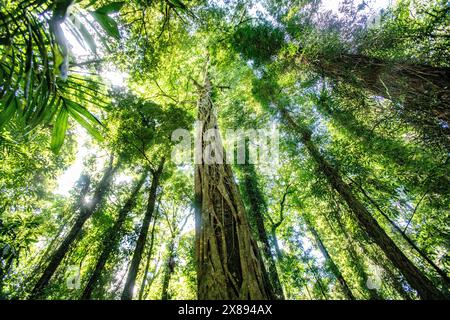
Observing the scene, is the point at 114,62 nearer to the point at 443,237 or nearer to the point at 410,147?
the point at 410,147

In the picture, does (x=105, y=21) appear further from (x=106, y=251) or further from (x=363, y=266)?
(x=363, y=266)

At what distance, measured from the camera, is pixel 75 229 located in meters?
6.03

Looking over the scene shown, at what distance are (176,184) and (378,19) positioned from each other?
20.2 feet

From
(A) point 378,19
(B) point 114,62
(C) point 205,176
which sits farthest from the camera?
(A) point 378,19

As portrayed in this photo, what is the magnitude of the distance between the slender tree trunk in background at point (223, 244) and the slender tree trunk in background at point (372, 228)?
282 centimetres

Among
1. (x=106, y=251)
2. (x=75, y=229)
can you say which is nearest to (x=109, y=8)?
(x=106, y=251)

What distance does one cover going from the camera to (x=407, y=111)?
3393 millimetres

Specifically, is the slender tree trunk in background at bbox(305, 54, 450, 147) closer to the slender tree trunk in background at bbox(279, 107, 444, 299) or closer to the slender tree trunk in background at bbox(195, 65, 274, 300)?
the slender tree trunk in background at bbox(279, 107, 444, 299)

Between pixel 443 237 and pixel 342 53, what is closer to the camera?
pixel 443 237

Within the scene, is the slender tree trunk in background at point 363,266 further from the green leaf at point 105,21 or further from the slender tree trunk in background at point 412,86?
the green leaf at point 105,21

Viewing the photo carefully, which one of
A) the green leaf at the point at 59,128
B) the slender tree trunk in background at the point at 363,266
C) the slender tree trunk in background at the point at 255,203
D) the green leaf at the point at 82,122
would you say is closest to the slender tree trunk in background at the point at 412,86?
the slender tree trunk in background at the point at 363,266

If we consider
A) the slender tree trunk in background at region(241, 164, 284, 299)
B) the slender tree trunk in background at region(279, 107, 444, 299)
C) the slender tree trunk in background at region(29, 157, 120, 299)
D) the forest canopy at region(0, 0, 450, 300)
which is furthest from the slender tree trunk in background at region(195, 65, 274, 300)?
the slender tree trunk in background at region(29, 157, 120, 299)

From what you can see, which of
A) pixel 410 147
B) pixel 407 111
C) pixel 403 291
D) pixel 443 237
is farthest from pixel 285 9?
pixel 403 291

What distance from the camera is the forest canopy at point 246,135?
1964 millimetres
